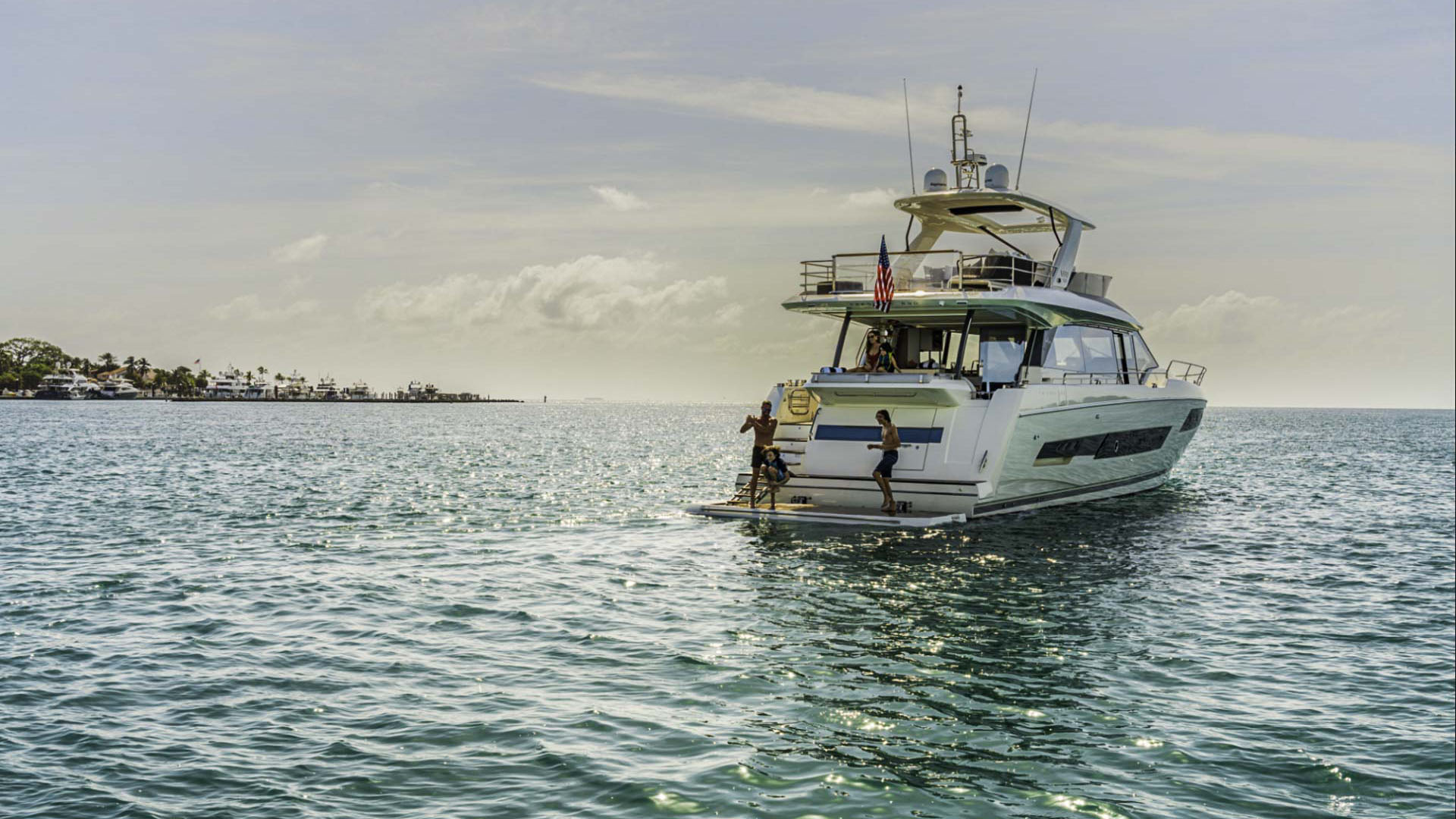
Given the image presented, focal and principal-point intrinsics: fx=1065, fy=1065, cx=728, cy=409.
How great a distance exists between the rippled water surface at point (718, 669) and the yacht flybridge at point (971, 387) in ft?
3.59

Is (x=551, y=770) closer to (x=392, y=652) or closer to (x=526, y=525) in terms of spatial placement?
(x=392, y=652)

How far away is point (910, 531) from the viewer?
19594 mm

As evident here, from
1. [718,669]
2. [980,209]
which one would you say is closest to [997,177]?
[980,209]

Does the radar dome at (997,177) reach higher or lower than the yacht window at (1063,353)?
higher

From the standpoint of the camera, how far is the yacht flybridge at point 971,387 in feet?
66.8

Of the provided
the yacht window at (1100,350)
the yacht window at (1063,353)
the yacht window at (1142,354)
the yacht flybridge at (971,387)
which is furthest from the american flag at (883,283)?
the yacht window at (1142,354)

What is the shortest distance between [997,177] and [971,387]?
642cm

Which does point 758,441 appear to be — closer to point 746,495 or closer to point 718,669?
point 746,495

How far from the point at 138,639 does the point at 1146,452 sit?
22.6 meters

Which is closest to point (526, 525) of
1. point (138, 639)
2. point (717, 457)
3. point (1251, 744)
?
point (138, 639)

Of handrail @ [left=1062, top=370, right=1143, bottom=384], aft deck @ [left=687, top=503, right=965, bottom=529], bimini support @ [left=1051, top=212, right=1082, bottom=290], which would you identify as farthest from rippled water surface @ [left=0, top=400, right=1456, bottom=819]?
bimini support @ [left=1051, top=212, right=1082, bottom=290]

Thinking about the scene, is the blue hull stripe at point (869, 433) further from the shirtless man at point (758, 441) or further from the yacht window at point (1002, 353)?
the yacht window at point (1002, 353)

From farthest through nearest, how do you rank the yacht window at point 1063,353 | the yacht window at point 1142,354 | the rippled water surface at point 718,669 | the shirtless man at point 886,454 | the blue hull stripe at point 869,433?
the yacht window at point 1142,354 → the yacht window at point 1063,353 → the blue hull stripe at point 869,433 → the shirtless man at point 886,454 → the rippled water surface at point 718,669

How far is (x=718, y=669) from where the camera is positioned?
409 inches
